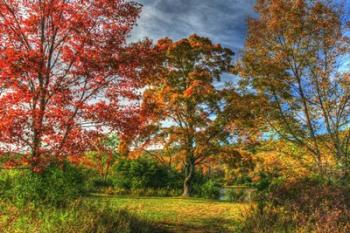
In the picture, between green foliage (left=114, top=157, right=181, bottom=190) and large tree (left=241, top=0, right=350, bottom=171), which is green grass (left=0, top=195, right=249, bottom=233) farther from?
green foliage (left=114, top=157, right=181, bottom=190)

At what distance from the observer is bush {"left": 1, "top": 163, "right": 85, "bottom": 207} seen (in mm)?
9641

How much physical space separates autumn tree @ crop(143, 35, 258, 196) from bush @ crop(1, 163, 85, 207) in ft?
42.6

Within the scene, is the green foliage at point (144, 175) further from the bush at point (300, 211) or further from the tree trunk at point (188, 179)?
the bush at point (300, 211)

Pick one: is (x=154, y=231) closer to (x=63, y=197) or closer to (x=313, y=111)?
(x=63, y=197)

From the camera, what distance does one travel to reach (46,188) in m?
9.81

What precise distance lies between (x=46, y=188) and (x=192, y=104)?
15.2m

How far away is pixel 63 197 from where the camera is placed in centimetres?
980

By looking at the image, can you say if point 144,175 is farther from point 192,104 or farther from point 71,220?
point 71,220

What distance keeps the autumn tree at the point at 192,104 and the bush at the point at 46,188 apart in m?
13.0

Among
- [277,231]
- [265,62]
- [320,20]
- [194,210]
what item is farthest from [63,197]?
[320,20]

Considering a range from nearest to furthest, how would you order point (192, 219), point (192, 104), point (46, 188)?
1. point (46, 188)
2. point (192, 219)
3. point (192, 104)

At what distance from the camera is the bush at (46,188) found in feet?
31.6

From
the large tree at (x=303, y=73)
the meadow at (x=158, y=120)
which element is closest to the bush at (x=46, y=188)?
the meadow at (x=158, y=120)

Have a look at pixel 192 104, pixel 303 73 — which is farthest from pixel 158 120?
pixel 303 73
